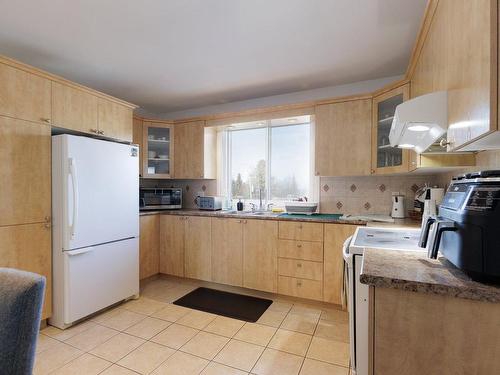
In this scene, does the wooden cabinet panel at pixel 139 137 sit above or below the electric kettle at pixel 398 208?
above

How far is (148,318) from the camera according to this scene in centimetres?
249

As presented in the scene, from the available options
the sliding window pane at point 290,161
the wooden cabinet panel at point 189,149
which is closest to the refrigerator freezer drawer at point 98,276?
the wooden cabinet panel at point 189,149

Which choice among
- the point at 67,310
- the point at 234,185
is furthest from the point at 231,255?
the point at 67,310

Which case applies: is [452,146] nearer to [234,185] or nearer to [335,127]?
[335,127]

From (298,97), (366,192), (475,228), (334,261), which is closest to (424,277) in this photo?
(475,228)

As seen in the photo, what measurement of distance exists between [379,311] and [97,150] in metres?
2.50

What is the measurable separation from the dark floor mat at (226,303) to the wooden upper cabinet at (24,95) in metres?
2.14

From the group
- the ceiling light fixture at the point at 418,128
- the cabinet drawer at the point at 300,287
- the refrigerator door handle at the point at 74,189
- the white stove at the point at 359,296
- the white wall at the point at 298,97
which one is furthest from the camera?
the white wall at the point at 298,97

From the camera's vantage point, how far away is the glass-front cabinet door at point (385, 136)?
95.5 inches

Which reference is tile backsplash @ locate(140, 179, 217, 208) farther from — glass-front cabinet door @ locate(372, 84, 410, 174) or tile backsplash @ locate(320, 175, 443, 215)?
glass-front cabinet door @ locate(372, 84, 410, 174)

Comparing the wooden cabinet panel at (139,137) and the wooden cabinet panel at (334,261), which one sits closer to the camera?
the wooden cabinet panel at (334,261)

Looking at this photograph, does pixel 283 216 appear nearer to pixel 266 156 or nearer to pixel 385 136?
pixel 266 156

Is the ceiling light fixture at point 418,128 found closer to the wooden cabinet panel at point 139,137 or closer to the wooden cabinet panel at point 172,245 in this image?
the wooden cabinet panel at point 172,245

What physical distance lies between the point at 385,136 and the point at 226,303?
2.33 meters
